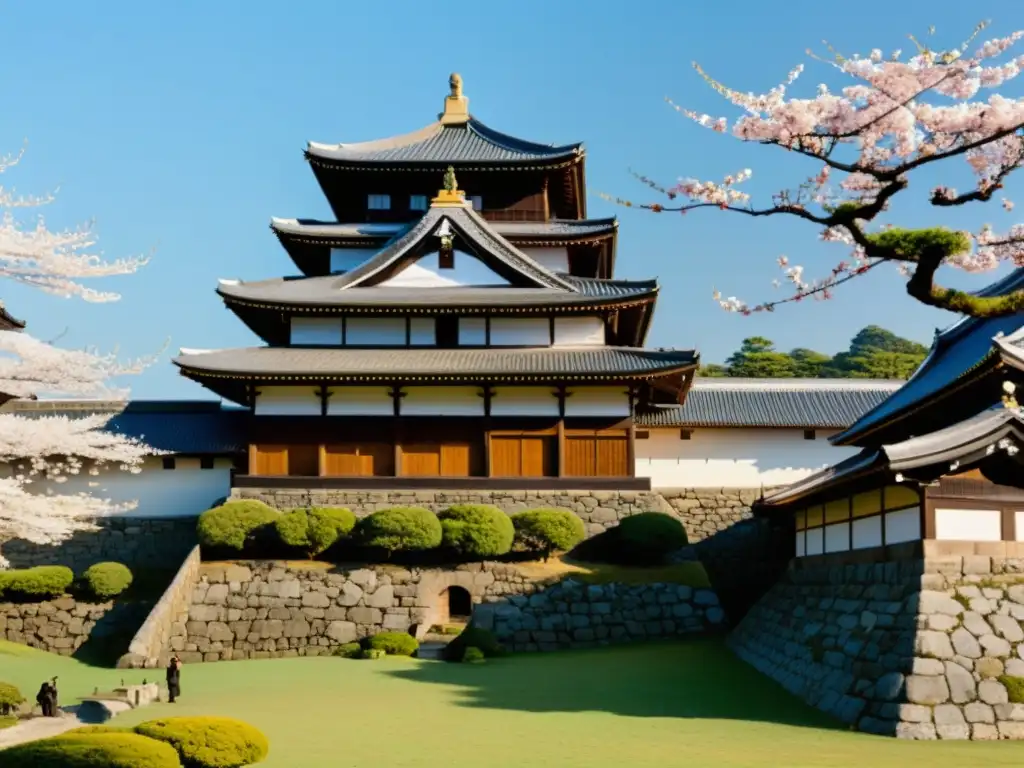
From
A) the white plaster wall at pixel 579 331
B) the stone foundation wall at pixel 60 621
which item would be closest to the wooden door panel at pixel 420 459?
the white plaster wall at pixel 579 331

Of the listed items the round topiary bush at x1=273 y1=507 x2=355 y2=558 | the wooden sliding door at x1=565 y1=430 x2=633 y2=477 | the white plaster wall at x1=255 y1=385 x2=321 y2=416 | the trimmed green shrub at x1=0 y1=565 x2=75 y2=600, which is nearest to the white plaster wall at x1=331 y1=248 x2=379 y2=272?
the white plaster wall at x1=255 y1=385 x2=321 y2=416

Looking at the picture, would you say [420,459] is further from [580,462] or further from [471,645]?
[471,645]

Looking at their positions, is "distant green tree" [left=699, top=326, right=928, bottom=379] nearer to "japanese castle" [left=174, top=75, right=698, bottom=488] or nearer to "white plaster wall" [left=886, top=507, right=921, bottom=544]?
"japanese castle" [left=174, top=75, right=698, bottom=488]

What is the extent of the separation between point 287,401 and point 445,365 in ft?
15.7

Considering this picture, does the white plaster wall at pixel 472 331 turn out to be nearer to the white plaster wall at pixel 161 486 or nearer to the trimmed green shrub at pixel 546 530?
the trimmed green shrub at pixel 546 530

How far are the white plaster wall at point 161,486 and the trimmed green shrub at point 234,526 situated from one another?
5117 mm

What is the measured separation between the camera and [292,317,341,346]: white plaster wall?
1387 inches

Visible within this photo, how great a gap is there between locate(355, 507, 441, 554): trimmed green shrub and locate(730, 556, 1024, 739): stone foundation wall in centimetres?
1085

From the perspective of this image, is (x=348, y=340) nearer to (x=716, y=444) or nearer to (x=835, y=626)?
(x=716, y=444)

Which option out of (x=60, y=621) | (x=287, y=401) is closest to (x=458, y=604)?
(x=287, y=401)

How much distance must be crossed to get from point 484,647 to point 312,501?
873 centimetres

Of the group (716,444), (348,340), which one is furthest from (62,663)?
(716,444)

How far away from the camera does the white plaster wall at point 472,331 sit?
35.0 m

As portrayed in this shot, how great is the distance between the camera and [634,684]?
821 inches
